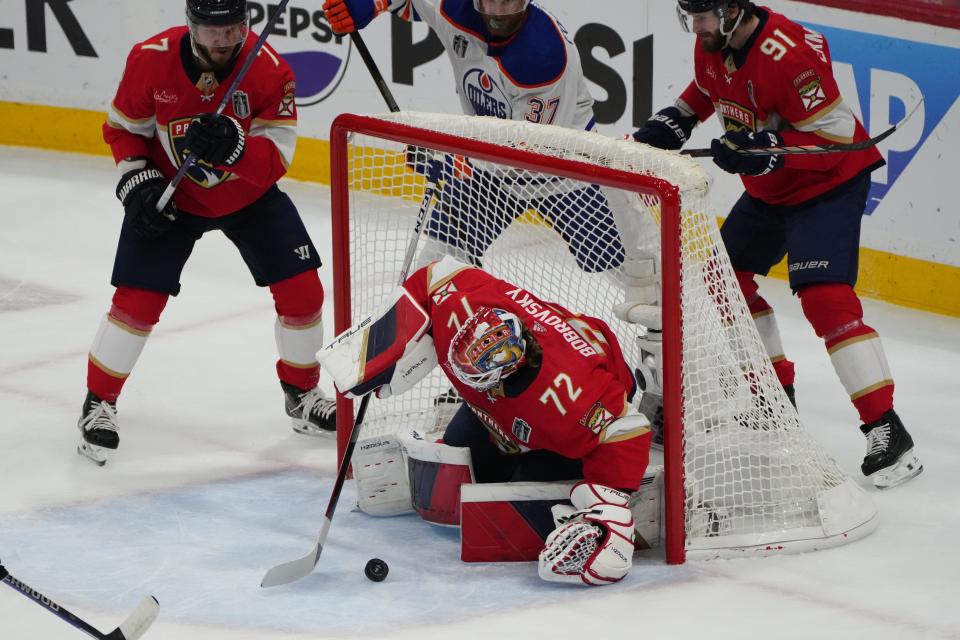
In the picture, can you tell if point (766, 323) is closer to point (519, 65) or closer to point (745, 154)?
point (745, 154)

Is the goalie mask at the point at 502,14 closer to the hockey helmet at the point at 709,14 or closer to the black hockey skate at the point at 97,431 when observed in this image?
the hockey helmet at the point at 709,14

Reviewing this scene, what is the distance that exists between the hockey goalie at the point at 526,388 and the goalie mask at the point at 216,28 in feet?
2.51

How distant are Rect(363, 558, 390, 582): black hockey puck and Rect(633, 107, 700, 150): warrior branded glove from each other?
1316mm

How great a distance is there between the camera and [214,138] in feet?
11.6

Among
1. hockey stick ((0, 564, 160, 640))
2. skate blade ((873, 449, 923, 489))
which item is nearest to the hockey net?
skate blade ((873, 449, 923, 489))

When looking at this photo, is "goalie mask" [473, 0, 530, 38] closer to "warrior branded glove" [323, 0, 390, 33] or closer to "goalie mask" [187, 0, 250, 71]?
"warrior branded glove" [323, 0, 390, 33]

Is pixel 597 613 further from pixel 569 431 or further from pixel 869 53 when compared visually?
pixel 869 53

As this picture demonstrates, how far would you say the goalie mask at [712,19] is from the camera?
356 cm

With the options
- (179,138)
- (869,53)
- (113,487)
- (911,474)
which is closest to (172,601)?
(113,487)

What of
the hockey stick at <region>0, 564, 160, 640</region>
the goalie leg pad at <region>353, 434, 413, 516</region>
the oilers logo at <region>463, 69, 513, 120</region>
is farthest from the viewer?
the oilers logo at <region>463, 69, 513, 120</region>

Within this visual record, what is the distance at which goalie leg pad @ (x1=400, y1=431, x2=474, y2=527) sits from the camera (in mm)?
3336

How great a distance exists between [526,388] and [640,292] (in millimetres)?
654

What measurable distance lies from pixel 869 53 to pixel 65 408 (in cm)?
264

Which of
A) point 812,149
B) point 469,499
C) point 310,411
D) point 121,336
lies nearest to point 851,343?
point 812,149
